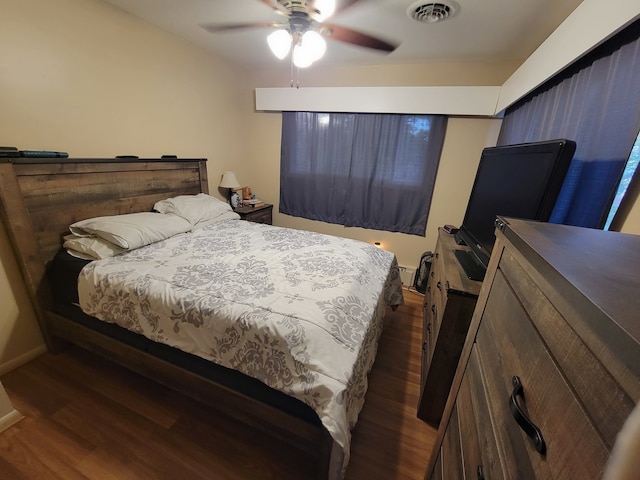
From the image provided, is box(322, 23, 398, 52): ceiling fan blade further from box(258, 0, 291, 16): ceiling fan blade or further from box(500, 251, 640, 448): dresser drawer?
box(500, 251, 640, 448): dresser drawer

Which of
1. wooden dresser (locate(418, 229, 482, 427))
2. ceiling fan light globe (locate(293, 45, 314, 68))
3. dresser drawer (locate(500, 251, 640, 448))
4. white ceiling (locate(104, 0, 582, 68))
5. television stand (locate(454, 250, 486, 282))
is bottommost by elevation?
wooden dresser (locate(418, 229, 482, 427))

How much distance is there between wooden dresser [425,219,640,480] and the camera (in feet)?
0.96

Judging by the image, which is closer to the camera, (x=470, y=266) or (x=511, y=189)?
(x=511, y=189)

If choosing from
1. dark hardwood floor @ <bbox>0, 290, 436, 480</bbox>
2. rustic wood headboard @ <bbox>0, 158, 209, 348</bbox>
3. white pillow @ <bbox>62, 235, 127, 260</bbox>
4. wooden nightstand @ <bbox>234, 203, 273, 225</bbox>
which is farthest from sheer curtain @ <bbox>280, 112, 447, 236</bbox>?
white pillow @ <bbox>62, 235, 127, 260</bbox>

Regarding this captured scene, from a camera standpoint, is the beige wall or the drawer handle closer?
the drawer handle

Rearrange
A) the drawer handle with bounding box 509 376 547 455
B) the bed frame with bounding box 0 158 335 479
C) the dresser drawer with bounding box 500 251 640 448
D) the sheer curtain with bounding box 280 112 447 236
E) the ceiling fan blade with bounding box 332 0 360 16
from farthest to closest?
the sheer curtain with bounding box 280 112 447 236
the ceiling fan blade with bounding box 332 0 360 16
the bed frame with bounding box 0 158 335 479
the drawer handle with bounding box 509 376 547 455
the dresser drawer with bounding box 500 251 640 448

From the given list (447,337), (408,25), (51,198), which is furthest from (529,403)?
(51,198)

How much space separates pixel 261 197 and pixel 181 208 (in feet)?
4.86

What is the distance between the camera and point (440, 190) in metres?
2.89

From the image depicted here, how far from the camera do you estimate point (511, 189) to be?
1.32 metres

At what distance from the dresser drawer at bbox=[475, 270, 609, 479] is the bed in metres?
0.57

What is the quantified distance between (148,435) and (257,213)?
2355mm

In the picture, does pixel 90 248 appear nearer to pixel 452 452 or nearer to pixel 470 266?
pixel 452 452

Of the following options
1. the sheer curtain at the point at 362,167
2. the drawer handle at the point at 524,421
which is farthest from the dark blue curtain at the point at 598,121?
the sheer curtain at the point at 362,167
